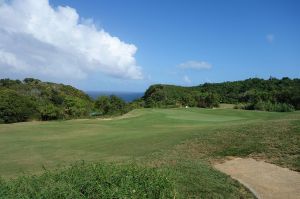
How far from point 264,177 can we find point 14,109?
44807 millimetres

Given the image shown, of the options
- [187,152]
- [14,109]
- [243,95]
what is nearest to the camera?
[187,152]

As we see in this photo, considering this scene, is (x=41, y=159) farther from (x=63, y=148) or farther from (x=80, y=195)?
(x=80, y=195)

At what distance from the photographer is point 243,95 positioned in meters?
69.1

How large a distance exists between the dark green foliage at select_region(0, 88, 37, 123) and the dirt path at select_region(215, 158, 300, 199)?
42218 mm

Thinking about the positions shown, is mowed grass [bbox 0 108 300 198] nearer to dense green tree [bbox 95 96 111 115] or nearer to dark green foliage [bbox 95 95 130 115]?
dark green foliage [bbox 95 95 130 115]

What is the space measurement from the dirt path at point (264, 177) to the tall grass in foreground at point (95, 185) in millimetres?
2577

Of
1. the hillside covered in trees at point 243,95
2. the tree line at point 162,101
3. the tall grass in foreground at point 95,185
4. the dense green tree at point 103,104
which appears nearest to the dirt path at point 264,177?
the tall grass in foreground at point 95,185

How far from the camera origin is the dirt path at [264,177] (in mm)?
9656

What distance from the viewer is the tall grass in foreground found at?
24.5ft

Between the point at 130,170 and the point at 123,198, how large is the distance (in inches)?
87.0

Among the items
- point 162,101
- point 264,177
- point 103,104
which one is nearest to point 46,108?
point 103,104

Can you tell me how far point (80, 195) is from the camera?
298 inches

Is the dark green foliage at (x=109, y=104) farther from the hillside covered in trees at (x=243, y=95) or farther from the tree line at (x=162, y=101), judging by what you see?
the hillside covered in trees at (x=243, y=95)

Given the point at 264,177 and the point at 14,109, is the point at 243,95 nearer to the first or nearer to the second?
the point at 14,109
